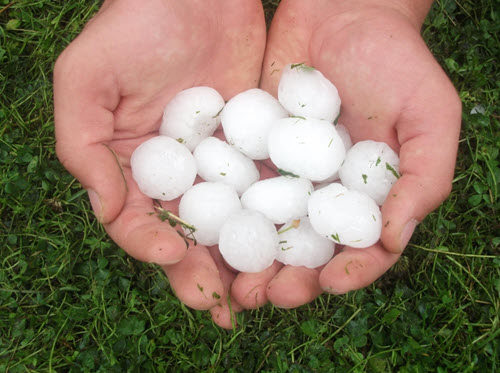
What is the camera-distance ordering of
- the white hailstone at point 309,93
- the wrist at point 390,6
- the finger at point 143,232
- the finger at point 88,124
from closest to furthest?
1. the finger at point 143,232
2. the finger at point 88,124
3. the white hailstone at point 309,93
4. the wrist at point 390,6

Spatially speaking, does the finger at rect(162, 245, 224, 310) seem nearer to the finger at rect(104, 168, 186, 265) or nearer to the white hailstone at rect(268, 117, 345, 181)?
the finger at rect(104, 168, 186, 265)

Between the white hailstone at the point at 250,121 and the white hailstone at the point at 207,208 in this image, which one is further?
the white hailstone at the point at 250,121

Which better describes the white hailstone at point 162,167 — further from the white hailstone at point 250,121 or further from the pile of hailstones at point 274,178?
the white hailstone at point 250,121

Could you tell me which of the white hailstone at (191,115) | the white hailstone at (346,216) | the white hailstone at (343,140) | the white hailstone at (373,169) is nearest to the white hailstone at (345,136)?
the white hailstone at (343,140)

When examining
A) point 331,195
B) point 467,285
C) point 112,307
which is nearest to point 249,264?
point 331,195

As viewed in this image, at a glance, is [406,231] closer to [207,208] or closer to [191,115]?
[207,208]

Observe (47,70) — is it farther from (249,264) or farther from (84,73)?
(249,264)
